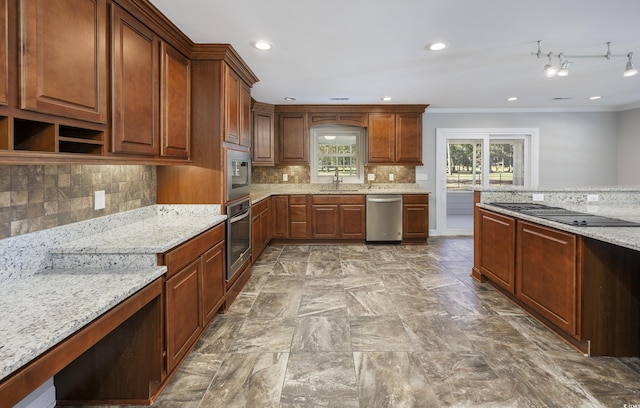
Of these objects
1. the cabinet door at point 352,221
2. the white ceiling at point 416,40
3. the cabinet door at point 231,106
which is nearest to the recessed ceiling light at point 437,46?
the white ceiling at point 416,40

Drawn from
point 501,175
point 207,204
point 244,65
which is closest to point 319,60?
point 244,65

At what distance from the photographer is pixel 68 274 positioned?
1637 millimetres

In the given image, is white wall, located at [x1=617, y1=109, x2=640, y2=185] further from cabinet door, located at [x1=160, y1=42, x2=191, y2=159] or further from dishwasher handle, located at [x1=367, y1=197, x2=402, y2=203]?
cabinet door, located at [x1=160, y1=42, x2=191, y2=159]

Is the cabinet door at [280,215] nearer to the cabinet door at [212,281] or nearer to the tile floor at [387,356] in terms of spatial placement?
the tile floor at [387,356]

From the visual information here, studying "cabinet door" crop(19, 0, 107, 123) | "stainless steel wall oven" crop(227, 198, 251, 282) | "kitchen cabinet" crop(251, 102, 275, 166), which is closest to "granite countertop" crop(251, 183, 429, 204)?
"kitchen cabinet" crop(251, 102, 275, 166)

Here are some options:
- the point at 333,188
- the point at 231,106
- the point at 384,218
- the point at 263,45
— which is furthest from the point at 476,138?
the point at 231,106

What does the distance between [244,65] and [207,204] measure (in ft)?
Answer: 4.97

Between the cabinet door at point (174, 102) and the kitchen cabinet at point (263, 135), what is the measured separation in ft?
8.60

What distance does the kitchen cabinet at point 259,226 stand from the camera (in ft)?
14.1

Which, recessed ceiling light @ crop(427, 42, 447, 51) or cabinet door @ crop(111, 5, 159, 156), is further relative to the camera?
recessed ceiling light @ crop(427, 42, 447, 51)

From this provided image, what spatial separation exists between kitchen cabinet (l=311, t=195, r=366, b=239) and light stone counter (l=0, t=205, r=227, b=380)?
330 centimetres

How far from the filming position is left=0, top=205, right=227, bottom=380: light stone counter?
104cm

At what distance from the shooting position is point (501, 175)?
21.2ft

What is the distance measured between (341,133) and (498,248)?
3683mm
